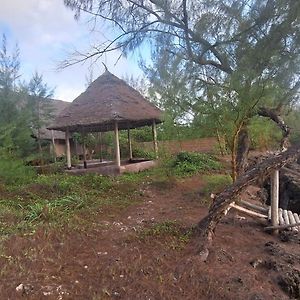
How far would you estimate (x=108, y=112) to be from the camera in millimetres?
11406

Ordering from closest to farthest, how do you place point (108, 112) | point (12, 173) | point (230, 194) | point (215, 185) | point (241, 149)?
point (230, 194), point (241, 149), point (215, 185), point (12, 173), point (108, 112)

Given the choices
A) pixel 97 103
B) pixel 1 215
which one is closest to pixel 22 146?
pixel 97 103

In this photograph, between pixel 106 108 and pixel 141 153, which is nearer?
pixel 106 108

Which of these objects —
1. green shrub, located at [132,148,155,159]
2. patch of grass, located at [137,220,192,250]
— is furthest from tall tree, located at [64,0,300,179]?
green shrub, located at [132,148,155,159]

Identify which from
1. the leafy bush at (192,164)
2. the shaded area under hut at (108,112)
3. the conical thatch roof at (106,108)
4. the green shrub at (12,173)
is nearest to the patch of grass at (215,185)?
the leafy bush at (192,164)

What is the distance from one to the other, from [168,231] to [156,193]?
328cm

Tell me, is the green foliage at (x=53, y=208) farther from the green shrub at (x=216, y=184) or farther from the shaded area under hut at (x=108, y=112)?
the shaded area under hut at (x=108, y=112)

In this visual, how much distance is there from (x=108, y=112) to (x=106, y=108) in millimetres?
333

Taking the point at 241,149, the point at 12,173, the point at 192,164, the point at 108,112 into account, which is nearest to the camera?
the point at 241,149

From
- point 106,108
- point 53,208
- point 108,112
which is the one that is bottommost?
point 53,208

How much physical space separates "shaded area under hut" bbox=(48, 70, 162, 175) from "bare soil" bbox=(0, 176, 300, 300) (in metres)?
5.41

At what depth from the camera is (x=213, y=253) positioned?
457 cm

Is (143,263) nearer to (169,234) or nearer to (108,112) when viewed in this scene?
(169,234)

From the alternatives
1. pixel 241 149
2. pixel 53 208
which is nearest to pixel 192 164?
pixel 241 149
